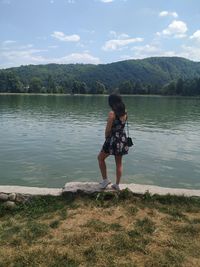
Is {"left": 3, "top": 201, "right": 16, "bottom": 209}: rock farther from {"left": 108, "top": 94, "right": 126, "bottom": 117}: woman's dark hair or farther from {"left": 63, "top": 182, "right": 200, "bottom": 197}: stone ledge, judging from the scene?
{"left": 108, "top": 94, "right": 126, "bottom": 117}: woman's dark hair

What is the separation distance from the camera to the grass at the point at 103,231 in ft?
15.2

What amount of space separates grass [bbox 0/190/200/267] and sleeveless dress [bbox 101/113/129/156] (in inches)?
35.6

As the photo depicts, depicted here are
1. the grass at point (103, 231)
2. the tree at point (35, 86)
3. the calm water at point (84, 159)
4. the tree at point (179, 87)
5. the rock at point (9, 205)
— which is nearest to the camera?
the grass at point (103, 231)

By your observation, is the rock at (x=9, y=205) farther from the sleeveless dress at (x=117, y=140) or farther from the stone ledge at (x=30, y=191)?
the sleeveless dress at (x=117, y=140)

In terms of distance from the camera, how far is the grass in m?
4.64

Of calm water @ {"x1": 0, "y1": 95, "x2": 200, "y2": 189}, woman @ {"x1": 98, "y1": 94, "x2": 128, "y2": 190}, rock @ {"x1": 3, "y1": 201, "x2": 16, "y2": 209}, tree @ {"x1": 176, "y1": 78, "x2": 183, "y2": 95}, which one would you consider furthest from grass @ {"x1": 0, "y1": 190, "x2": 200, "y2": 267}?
tree @ {"x1": 176, "y1": 78, "x2": 183, "y2": 95}

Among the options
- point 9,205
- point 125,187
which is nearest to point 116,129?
point 125,187

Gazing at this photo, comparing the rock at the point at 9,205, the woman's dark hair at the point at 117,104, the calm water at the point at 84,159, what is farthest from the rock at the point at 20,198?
the calm water at the point at 84,159

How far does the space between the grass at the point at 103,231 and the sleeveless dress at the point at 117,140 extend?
35.6 inches

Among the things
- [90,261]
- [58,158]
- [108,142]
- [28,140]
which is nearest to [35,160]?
[58,158]

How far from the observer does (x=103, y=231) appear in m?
5.48

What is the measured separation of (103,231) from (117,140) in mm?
2191

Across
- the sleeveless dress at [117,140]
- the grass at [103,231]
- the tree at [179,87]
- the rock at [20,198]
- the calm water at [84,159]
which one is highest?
the tree at [179,87]

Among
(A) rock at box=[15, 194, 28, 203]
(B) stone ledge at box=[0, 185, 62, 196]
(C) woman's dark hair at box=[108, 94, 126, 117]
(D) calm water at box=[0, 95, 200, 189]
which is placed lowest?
(D) calm water at box=[0, 95, 200, 189]
